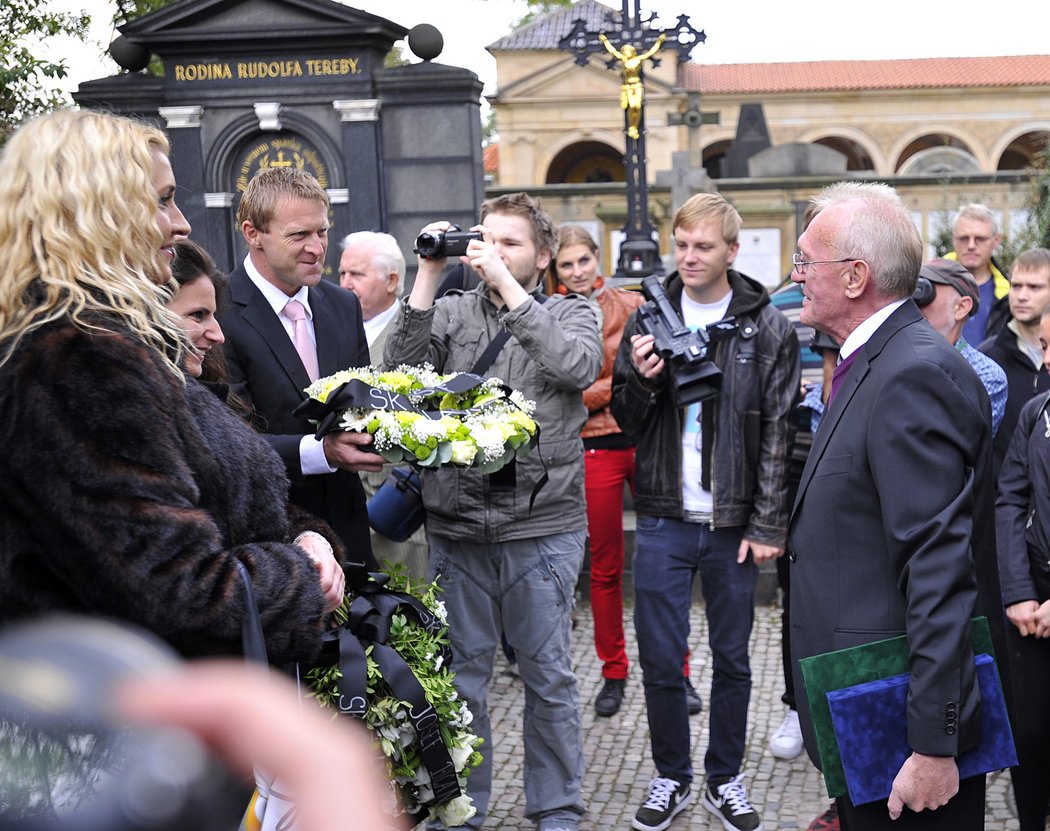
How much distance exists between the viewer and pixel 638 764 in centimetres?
495

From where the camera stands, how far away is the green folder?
2.74 metres

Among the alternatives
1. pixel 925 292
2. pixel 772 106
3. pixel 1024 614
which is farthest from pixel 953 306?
pixel 772 106

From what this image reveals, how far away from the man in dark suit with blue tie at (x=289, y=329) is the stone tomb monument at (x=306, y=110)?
7935mm

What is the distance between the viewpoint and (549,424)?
13.8 ft

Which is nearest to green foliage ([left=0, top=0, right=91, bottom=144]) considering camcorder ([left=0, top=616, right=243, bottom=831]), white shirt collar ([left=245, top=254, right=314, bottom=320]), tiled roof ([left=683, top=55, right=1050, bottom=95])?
white shirt collar ([left=245, top=254, right=314, bottom=320])

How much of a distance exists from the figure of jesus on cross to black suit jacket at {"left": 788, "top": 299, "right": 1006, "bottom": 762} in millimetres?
12730

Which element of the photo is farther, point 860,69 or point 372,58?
point 860,69

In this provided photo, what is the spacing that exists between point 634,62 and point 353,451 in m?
13.1

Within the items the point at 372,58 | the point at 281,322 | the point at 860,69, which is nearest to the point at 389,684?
the point at 281,322

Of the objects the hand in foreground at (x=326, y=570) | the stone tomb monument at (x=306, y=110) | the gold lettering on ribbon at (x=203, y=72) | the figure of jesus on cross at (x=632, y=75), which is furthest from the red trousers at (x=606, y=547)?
the figure of jesus on cross at (x=632, y=75)

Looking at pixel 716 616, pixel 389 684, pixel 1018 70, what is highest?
pixel 1018 70

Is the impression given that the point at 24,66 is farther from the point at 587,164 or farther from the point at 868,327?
the point at 587,164

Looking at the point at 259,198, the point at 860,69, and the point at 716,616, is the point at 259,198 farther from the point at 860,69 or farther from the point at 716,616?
the point at 860,69

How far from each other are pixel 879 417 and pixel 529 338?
155 cm
